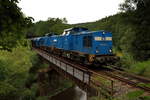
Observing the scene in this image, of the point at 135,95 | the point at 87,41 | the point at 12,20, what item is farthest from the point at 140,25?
the point at 12,20

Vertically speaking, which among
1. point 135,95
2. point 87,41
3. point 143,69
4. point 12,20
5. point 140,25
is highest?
point 140,25

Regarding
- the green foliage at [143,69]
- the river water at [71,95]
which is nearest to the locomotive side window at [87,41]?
the green foliage at [143,69]

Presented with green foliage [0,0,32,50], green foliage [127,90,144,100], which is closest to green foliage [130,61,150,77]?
green foliage [127,90,144,100]

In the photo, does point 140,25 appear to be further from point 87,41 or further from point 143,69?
point 87,41

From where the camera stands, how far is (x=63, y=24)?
245ft

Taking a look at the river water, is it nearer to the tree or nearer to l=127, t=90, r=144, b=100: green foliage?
the tree

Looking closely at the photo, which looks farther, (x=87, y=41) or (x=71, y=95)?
(x=71, y=95)

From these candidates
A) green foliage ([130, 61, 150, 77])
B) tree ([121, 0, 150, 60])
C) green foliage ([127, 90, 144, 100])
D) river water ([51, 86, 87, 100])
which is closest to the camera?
green foliage ([127, 90, 144, 100])

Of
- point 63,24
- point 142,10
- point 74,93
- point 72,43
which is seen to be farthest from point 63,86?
point 63,24

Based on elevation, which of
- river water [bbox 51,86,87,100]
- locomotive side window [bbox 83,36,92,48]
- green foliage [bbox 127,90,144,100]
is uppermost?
locomotive side window [bbox 83,36,92,48]

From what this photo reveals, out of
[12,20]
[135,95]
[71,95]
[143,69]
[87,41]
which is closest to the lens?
[12,20]

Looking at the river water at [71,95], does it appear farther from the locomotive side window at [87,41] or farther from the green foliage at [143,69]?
the green foliage at [143,69]

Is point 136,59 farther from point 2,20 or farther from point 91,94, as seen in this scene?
point 2,20

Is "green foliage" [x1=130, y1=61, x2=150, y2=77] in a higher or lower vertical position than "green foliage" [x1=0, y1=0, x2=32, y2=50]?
lower
